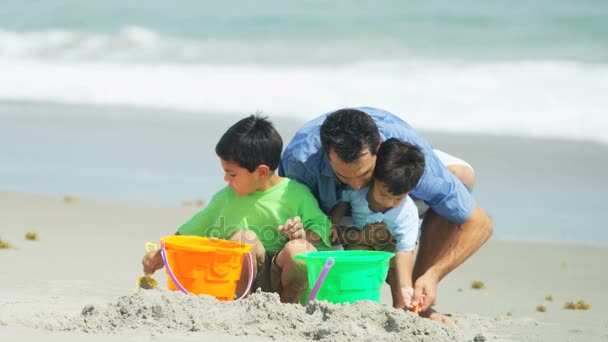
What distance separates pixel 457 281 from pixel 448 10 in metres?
14.9

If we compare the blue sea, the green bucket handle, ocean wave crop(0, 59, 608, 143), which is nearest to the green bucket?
the green bucket handle

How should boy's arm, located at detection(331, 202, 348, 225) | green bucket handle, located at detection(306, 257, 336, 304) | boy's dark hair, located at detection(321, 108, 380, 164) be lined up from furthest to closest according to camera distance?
boy's arm, located at detection(331, 202, 348, 225) → boy's dark hair, located at detection(321, 108, 380, 164) → green bucket handle, located at detection(306, 257, 336, 304)

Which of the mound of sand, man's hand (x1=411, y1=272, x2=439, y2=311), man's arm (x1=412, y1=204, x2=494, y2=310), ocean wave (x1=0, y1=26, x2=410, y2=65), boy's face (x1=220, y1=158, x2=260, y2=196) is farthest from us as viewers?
ocean wave (x1=0, y1=26, x2=410, y2=65)

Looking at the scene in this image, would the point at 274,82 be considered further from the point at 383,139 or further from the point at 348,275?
the point at 348,275

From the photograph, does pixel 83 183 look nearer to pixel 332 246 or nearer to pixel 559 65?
pixel 332 246

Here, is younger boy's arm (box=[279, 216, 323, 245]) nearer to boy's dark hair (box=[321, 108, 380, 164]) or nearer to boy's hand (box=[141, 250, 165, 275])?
boy's dark hair (box=[321, 108, 380, 164])

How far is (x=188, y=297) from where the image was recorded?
175 inches

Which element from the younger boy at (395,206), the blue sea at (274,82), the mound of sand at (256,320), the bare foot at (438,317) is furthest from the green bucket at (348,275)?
the blue sea at (274,82)

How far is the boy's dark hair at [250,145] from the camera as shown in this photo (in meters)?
4.72

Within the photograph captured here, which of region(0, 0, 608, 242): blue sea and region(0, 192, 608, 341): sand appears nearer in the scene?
region(0, 192, 608, 341): sand

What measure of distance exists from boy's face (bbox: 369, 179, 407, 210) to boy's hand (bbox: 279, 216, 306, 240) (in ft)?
1.22

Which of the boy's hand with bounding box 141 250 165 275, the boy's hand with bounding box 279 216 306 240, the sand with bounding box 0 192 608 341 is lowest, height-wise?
the sand with bounding box 0 192 608 341

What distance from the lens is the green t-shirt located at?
4820 millimetres

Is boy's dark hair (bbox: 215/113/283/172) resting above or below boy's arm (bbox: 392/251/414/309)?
above
